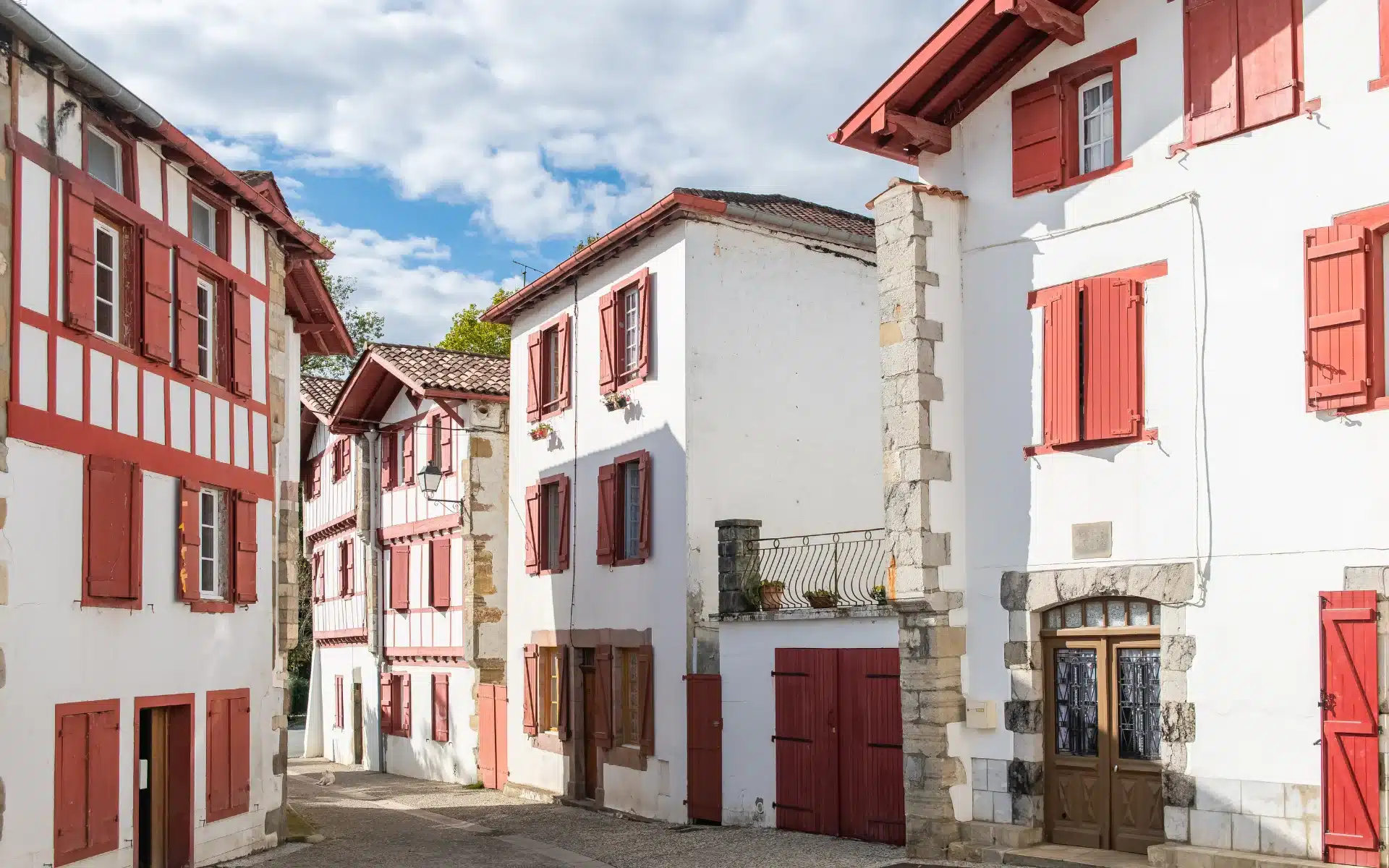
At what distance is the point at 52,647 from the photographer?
1080cm

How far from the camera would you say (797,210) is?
60.7 ft

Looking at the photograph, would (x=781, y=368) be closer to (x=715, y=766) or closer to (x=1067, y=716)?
(x=715, y=766)

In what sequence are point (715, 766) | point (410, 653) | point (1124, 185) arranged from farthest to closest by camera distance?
point (410, 653) → point (715, 766) → point (1124, 185)

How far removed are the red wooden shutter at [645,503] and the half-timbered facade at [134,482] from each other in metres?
4.04

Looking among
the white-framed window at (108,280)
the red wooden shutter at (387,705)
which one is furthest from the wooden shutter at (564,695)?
the white-framed window at (108,280)

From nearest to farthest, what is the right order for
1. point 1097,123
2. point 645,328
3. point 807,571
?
point 1097,123, point 807,571, point 645,328

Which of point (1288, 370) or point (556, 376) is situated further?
point (556, 376)

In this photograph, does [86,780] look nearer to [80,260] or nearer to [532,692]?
[80,260]

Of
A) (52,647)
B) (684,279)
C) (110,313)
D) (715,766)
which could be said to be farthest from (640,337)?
(52,647)

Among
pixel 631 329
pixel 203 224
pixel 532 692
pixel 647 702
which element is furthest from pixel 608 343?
pixel 203 224

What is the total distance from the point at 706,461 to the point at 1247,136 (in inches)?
306

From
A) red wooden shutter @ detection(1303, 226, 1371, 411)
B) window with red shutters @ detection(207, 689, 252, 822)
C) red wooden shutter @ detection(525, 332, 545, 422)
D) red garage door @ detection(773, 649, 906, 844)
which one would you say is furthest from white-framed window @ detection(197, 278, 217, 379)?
red wooden shutter @ detection(1303, 226, 1371, 411)

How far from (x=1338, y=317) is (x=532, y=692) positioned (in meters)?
13.4

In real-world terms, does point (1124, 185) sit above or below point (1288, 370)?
above
